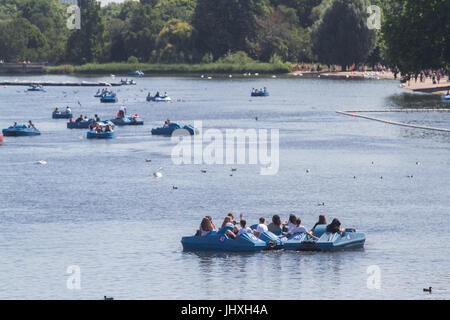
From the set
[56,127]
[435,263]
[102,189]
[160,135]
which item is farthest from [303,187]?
[56,127]

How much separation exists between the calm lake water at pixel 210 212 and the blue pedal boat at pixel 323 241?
22.2 inches

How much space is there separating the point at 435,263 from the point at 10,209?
113ft

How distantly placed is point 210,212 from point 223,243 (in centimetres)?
1547

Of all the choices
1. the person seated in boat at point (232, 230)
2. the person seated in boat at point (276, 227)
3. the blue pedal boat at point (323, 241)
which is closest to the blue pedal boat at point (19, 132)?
the person seated in boat at point (232, 230)

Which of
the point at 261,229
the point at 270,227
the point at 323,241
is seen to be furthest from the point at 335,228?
the point at 261,229

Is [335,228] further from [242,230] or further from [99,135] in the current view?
[99,135]

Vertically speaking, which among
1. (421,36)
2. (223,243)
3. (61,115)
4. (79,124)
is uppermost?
(421,36)

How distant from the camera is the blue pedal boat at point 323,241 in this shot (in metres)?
57.7

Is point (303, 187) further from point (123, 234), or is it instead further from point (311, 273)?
point (311, 273)

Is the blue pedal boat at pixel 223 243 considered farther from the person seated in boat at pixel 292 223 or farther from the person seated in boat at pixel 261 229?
the person seated in boat at pixel 292 223

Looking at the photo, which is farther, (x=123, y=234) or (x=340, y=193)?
(x=340, y=193)

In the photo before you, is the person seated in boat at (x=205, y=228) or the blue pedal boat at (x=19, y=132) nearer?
the person seated in boat at (x=205, y=228)

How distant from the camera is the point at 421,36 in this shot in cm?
18875

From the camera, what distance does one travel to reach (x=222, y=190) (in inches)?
3295
